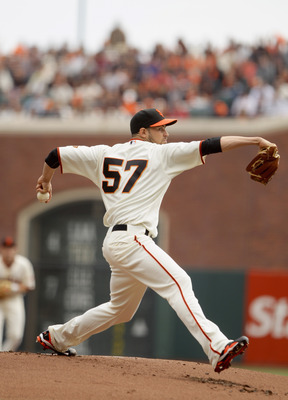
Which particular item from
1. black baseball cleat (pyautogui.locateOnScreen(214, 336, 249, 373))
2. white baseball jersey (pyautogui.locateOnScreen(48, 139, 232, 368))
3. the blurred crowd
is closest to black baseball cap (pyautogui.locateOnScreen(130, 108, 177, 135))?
white baseball jersey (pyautogui.locateOnScreen(48, 139, 232, 368))

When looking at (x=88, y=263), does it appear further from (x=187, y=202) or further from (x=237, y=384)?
(x=237, y=384)

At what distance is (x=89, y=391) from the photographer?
5.40 m

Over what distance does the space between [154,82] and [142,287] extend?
1129 cm

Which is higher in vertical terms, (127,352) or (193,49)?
(193,49)

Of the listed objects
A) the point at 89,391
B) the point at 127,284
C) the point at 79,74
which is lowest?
the point at 89,391

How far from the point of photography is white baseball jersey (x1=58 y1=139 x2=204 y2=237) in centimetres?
604

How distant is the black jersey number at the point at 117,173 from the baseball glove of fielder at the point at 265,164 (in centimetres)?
86

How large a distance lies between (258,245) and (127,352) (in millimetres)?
3759

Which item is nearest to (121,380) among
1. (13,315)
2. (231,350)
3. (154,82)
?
(231,350)

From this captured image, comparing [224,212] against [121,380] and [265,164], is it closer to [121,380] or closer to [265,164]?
[265,164]

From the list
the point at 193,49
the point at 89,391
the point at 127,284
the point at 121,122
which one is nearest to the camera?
the point at 89,391

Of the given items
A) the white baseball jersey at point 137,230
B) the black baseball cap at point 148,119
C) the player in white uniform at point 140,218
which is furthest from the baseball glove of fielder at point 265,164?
the black baseball cap at point 148,119

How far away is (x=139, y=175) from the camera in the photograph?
20.0 ft

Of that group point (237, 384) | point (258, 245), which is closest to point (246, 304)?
point (258, 245)
